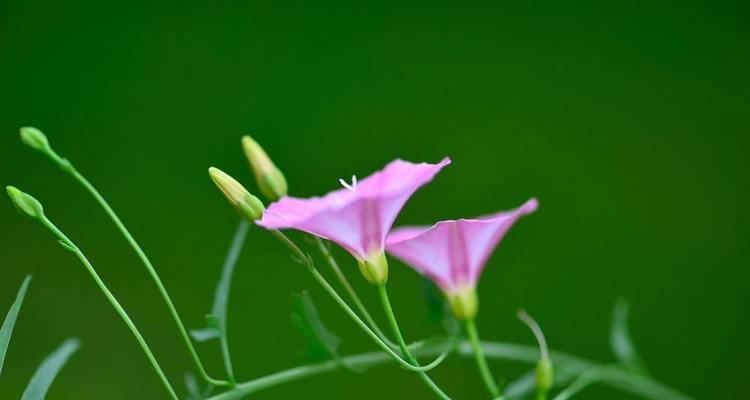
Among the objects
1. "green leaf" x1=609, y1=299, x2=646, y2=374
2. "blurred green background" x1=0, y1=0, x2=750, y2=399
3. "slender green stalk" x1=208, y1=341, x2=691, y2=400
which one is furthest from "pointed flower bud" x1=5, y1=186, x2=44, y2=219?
"blurred green background" x1=0, y1=0, x2=750, y2=399

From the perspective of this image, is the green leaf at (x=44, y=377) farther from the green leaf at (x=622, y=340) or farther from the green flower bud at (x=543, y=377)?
the green leaf at (x=622, y=340)

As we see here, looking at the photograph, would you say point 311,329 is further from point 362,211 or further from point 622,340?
point 622,340

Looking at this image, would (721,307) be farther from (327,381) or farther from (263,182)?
(263,182)

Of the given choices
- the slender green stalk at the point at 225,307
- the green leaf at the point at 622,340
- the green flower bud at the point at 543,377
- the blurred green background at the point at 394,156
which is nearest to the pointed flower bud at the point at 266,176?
the slender green stalk at the point at 225,307

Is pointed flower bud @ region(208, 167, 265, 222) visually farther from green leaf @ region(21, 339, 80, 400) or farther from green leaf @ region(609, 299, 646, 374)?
green leaf @ region(609, 299, 646, 374)

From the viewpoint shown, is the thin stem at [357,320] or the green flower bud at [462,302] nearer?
the thin stem at [357,320]

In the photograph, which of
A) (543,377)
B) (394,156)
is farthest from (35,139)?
(394,156)

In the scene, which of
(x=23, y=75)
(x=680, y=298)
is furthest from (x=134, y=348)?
(x=680, y=298)
